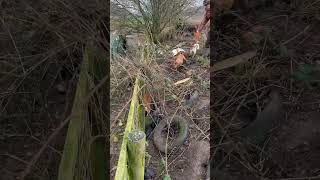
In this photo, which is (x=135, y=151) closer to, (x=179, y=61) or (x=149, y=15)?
(x=179, y=61)

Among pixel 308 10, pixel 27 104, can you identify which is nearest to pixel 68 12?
pixel 27 104

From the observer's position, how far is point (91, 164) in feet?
5.04

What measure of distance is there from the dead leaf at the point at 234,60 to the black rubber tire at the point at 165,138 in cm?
61

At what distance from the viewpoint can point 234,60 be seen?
357 centimetres

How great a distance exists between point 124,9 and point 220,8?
3.07 feet

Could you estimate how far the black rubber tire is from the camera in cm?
310

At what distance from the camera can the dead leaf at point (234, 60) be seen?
3496mm

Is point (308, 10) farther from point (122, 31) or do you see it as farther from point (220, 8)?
point (122, 31)

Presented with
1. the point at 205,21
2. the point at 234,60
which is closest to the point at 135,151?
the point at 234,60

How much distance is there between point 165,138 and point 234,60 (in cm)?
89

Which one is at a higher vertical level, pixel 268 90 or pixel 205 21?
pixel 205 21

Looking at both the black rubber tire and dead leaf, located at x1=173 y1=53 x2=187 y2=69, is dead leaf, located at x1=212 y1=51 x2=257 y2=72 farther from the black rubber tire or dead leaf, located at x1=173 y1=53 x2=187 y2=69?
the black rubber tire

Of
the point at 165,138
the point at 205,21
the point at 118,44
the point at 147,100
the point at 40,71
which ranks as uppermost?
the point at 205,21

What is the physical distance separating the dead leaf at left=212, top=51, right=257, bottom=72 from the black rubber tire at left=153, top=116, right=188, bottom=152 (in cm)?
61
